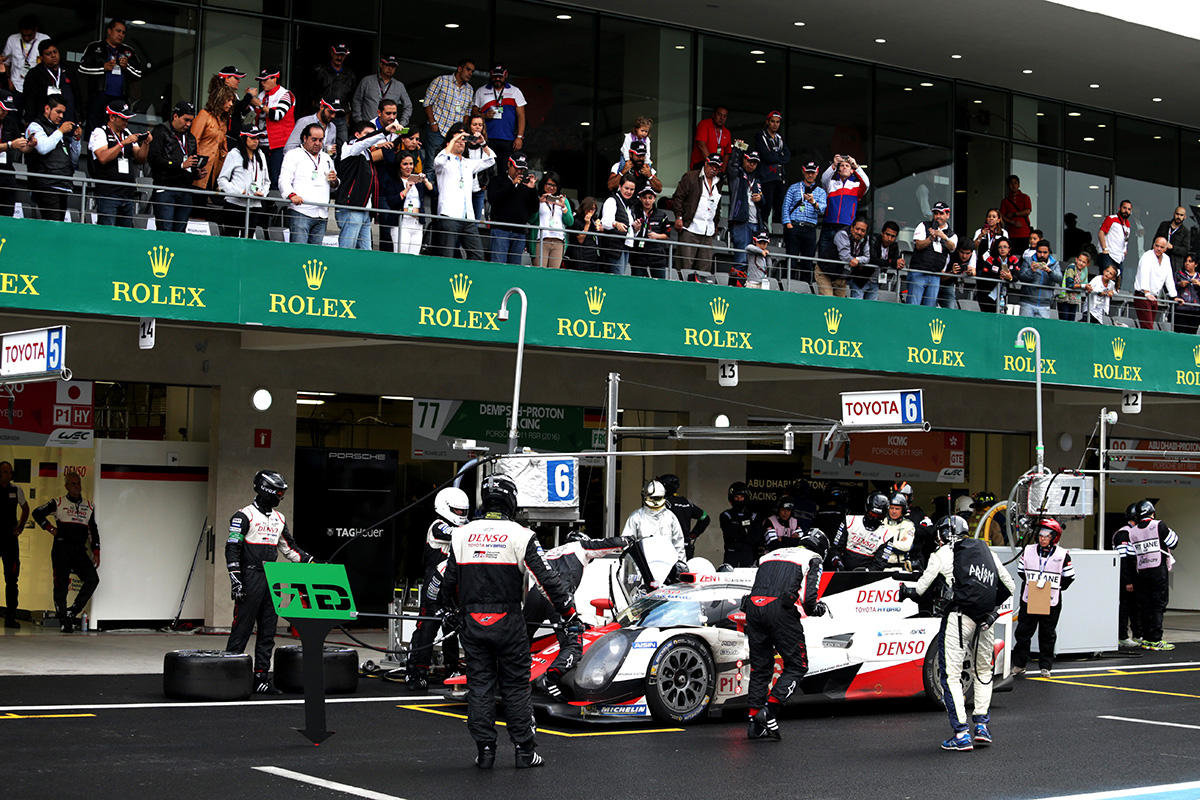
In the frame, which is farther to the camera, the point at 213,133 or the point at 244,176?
the point at 213,133

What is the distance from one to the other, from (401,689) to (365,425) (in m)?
7.06

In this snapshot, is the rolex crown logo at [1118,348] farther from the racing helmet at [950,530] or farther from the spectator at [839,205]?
the racing helmet at [950,530]

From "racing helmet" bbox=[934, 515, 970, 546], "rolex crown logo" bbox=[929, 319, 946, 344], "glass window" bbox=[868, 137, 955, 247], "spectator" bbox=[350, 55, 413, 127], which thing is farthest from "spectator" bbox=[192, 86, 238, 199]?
"glass window" bbox=[868, 137, 955, 247]

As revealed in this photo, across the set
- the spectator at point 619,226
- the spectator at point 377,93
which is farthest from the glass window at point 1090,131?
the spectator at point 377,93

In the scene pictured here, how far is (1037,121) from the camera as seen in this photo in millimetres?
30391

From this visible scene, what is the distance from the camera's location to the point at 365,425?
2217cm

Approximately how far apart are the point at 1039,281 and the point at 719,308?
7435mm

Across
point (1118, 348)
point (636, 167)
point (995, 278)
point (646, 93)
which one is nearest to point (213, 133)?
point (636, 167)

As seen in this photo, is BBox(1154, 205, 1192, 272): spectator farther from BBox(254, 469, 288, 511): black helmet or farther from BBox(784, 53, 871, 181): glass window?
BBox(254, 469, 288, 511): black helmet

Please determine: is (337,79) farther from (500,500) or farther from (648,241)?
(500,500)

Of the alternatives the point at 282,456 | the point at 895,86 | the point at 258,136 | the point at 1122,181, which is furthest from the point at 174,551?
the point at 1122,181

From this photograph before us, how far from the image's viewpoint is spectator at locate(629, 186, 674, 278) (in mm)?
20781

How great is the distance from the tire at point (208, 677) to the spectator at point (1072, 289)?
49.6 feet

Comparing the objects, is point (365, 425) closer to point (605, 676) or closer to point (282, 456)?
point (282, 456)
